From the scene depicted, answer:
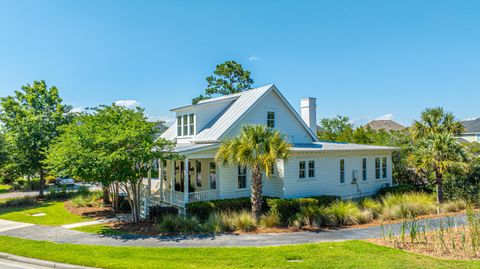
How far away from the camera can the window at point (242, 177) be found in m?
19.1

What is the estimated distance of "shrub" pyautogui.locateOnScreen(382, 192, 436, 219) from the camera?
55.2 ft

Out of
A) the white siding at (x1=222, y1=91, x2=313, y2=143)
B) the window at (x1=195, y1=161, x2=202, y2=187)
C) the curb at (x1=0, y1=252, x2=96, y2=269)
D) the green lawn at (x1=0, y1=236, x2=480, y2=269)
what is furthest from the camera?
the white siding at (x1=222, y1=91, x2=313, y2=143)

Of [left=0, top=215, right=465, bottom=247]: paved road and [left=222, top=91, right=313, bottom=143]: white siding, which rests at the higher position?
[left=222, top=91, right=313, bottom=143]: white siding

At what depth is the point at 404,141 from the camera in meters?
25.7

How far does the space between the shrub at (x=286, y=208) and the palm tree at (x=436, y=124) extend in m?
13.9

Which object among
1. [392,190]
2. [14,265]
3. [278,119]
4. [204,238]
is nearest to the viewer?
[14,265]

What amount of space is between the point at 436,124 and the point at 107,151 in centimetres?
2400

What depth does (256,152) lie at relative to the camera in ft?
49.8

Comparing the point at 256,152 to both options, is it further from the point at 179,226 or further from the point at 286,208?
the point at 179,226

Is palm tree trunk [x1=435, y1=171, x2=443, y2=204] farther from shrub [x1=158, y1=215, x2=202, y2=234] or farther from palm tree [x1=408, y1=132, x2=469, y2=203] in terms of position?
shrub [x1=158, y1=215, x2=202, y2=234]

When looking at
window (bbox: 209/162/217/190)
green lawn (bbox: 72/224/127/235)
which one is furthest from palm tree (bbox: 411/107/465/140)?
green lawn (bbox: 72/224/127/235)

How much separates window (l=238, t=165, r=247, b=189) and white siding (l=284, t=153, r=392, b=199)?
257cm

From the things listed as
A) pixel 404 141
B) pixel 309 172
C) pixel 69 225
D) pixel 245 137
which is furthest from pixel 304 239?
pixel 404 141

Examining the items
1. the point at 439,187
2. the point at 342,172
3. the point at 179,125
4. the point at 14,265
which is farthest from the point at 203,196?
the point at 439,187
